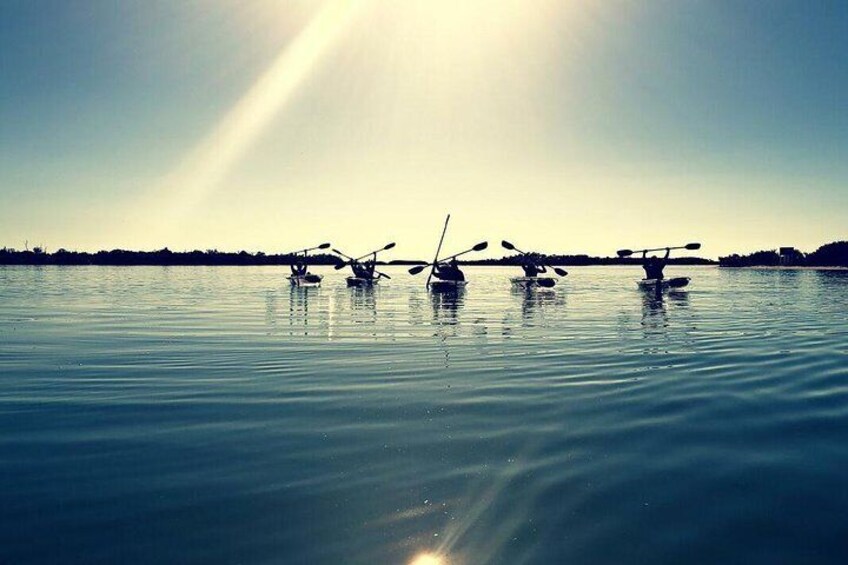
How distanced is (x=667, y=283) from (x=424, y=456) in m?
61.9

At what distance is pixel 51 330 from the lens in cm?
2316

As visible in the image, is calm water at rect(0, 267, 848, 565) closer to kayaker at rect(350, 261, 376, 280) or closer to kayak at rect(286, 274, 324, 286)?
kayak at rect(286, 274, 324, 286)

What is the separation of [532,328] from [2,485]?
20465mm

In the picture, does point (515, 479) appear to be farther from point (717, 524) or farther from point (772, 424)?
point (772, 424)

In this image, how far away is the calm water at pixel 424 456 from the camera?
5262mm

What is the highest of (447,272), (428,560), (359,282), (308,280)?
(447,272)

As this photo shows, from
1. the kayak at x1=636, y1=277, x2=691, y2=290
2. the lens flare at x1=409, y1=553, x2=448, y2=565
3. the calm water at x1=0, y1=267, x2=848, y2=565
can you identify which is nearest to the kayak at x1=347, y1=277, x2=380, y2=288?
the kayak at x1=636, y1=277, x2=691, y2=290

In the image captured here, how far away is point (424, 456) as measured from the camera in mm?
7520

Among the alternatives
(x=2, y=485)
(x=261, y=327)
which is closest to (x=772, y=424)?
(x=2, y=485)

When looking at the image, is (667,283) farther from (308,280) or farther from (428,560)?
(428,560)

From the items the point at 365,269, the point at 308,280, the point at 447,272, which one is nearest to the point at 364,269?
the point at 365,269

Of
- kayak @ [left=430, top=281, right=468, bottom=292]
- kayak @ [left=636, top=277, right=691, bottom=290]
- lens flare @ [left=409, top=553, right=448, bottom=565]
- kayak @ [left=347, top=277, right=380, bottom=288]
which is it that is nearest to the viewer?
lens flare @ [left=409, top=553, right=448, bottom=565]

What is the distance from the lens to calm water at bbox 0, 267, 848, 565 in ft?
17.3

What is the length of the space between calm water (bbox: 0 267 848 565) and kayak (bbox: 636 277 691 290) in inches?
1782
